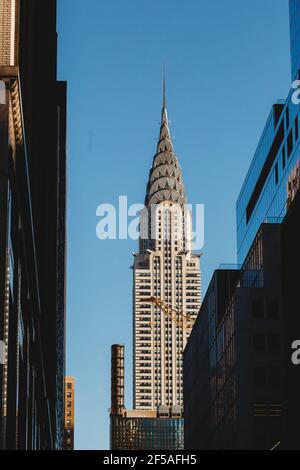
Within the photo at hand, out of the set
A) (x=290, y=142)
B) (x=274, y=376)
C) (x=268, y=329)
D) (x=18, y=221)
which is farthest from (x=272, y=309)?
(x=18, y=221)

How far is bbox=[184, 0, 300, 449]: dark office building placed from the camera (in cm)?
10588

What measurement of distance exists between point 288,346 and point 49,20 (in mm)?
37543

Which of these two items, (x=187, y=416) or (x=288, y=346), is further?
(x=187, y=416)

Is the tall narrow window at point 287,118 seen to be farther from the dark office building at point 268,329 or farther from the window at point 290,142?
the window at point 290,142

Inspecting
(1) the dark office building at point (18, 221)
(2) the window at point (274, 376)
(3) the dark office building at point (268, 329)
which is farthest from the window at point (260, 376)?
(1) the dark office building at point (18, 221)

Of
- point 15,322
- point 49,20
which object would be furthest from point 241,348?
point 15,322

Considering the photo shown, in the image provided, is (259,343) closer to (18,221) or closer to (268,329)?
(268,329)

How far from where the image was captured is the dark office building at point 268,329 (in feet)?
347

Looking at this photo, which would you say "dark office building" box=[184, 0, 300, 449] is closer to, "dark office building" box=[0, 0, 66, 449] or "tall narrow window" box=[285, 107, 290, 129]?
"tall narrow window" box=[285, 107, 290, 129]

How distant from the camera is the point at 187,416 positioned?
162 metres
